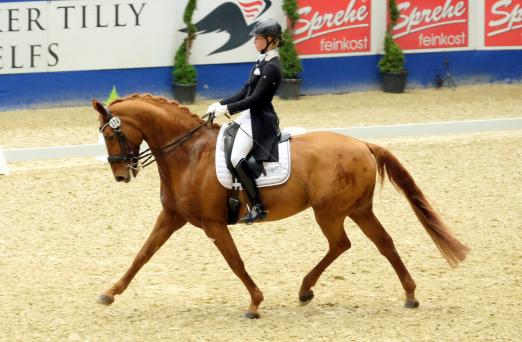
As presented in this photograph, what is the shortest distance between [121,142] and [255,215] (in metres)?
1.07

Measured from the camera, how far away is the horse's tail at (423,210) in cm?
762

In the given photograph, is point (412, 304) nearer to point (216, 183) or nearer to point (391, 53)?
point (216, 183)

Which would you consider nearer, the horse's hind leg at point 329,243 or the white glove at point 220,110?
the white glove at point 220,110

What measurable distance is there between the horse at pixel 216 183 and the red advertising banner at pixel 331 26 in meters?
9.78

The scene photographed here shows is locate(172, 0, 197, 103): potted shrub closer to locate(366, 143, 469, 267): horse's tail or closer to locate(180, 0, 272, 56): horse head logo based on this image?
locate(180, 0, 272, 56): horse head logo

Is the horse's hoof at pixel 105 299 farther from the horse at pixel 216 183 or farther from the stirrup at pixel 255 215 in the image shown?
the stirrup at pixel 255 215

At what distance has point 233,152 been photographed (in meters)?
7.30

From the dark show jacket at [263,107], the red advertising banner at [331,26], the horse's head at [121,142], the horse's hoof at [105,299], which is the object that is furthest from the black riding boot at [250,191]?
the red advertising banner at [331,26]

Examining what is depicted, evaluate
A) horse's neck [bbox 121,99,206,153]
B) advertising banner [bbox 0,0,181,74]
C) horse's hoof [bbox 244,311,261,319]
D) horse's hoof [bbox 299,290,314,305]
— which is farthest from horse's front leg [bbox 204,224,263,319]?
advertising banner [bbox 0,0,181,74]

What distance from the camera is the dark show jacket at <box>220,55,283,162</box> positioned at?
23.9 feet

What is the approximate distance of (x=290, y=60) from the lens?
16.9 meters

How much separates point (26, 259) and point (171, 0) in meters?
8.32

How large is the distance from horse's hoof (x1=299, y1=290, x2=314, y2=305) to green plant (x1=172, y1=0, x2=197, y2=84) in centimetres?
911

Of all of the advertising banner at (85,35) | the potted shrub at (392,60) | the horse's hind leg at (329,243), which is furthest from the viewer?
the potted shrub at (392,60)
